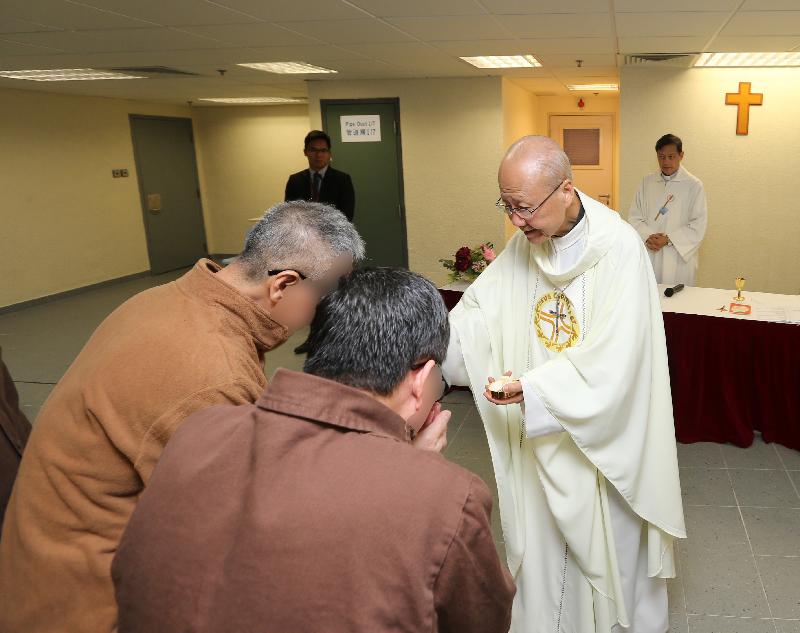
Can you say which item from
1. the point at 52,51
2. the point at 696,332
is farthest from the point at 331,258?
the point at 52,51

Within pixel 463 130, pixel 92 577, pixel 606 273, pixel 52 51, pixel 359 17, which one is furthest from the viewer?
pixel 463 130

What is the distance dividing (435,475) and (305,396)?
20 centimetres

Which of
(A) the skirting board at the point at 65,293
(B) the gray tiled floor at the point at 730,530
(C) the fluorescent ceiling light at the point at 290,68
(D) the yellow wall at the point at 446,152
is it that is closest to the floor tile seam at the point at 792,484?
(B) the gray tiled floor at the point at 730,530

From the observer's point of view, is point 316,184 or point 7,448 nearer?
point 7,448

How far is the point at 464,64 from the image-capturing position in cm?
640

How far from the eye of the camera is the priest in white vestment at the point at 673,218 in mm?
5246

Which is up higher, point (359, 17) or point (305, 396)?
point (359, 17)

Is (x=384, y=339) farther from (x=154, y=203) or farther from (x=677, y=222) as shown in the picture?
(x=154, y=203)

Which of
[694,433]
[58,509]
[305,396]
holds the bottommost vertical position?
[694,433]

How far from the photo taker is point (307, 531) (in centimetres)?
76

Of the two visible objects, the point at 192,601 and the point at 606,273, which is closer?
the point at 192,601

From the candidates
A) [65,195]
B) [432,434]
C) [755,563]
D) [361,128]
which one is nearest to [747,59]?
[361,128]

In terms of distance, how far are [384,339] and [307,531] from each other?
0.32 metres

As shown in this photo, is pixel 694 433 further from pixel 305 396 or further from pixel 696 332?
pixel 305 396
